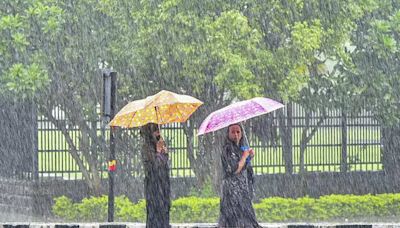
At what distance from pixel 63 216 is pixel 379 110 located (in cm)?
658

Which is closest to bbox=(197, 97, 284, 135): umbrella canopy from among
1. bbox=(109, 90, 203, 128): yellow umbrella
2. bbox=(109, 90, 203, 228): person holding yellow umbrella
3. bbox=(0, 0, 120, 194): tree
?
bbox=(109, 90, 203, 228): person holding yellow umbrella

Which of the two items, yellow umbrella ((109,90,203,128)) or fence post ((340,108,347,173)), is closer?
yellow umbrella ((109,90,203,128))

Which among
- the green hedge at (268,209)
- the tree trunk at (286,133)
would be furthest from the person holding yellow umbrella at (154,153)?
the tree trunk at (286,133)

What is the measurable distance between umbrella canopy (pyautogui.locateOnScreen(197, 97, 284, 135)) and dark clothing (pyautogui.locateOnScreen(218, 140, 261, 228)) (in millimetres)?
261

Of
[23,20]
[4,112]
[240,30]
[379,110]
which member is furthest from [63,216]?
[379,110]

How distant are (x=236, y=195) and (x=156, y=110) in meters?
2.19

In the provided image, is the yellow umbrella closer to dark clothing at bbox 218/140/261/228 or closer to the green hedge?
dark clothing at bbox 218/140/261/228

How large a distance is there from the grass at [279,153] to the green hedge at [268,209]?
42.1 inches

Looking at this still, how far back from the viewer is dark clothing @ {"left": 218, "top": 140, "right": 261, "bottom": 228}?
1355 cm

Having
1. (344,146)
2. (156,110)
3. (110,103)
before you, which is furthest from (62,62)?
(156,110)

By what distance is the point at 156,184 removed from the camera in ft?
46.8

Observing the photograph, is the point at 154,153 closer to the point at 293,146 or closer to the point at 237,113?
the point at 237,113

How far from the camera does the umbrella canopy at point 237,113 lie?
1345 cm

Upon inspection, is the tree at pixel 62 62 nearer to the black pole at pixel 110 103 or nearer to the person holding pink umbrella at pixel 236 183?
the black pole at pixel 110 103
